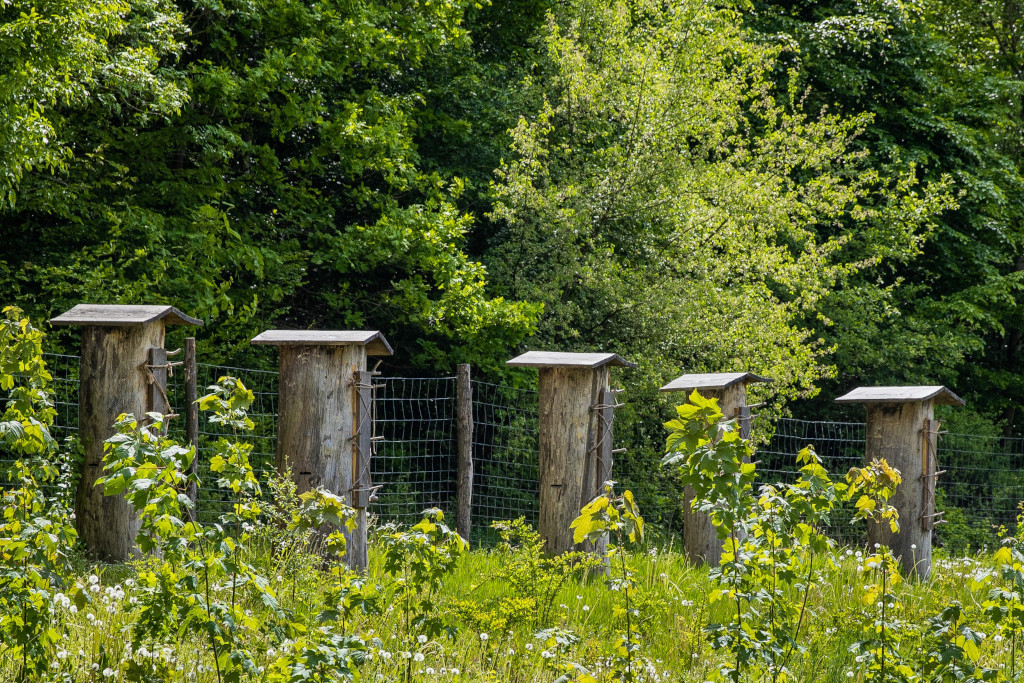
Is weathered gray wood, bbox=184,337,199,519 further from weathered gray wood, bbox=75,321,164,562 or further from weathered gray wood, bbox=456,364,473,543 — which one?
weathered gray wood, bbox=456,364,473,543

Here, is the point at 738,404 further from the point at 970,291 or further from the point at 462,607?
the point at 970,291

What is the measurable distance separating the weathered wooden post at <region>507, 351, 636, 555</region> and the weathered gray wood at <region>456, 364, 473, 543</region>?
1.33m

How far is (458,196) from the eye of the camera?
11734mm

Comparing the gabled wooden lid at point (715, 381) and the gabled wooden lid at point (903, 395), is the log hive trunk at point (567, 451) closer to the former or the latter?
the gabled wooden lid at point (715, 381)

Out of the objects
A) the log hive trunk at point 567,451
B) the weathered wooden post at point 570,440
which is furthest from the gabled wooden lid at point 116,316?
the log hive trunk at point 567,451

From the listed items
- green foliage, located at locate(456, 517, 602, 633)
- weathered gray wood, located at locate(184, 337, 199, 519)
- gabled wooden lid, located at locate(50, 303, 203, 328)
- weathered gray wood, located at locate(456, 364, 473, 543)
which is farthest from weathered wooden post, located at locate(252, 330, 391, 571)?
weathered gray wood, located at locate(456, 364, 473, 543)

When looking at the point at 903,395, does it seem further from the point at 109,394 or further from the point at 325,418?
the point at 109,394

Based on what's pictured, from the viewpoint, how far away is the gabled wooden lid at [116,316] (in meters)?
5.58

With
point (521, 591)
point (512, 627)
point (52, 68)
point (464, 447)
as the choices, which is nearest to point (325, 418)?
point (521, 591)

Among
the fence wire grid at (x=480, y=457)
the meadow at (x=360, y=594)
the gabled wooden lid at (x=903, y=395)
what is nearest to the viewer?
the meadow at (x=360, y=594)

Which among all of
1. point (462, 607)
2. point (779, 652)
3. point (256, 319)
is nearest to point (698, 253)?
point (256, 319)

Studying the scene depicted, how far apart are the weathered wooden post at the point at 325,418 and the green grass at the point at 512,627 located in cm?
47

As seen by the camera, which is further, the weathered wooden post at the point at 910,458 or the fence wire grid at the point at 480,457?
the fence wire grid at the point at 480,457

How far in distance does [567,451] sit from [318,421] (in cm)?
156
